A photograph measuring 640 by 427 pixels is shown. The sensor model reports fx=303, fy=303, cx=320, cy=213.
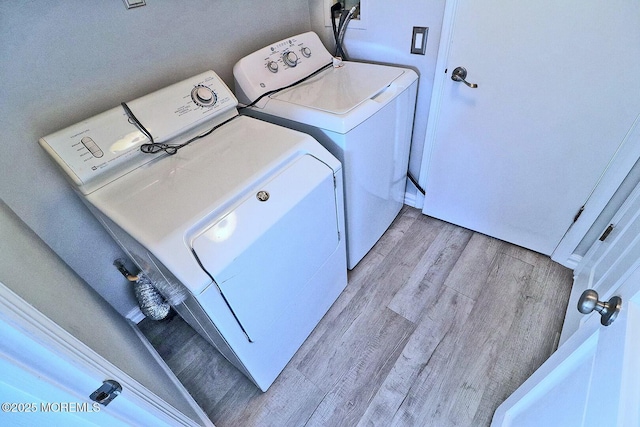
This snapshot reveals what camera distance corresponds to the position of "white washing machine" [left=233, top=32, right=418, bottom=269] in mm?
1217

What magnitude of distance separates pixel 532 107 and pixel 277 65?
116cm

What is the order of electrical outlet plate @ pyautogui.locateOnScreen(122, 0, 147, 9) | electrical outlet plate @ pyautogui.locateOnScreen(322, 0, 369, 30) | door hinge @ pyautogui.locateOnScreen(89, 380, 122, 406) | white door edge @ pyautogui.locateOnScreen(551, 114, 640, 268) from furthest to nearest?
electrical outlet plate @ pyautogui.locateOnScreen(322, 0, 369, 30), white door edge @ pyautogui.locateOnScreen(551, 114, 640, 268), electrical outlet plate @ pyautogui.locateOnScreen(122, 0, 147, 9), door hinge @ pyautogui.locateOnScreen(89, 380, 122, 406)

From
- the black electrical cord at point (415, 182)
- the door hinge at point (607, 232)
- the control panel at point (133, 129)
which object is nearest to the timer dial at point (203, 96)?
the control panel at point (133, 129)

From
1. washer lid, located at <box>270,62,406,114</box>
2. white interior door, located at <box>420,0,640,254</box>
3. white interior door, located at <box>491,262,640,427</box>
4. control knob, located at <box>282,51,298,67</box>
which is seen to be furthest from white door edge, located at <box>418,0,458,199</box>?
white interior door, located at <box>491,262,640,427</box>

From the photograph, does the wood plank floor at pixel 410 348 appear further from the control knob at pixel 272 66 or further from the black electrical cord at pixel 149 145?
the control knob at pixel 272 66

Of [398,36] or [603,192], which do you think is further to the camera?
[398,36]

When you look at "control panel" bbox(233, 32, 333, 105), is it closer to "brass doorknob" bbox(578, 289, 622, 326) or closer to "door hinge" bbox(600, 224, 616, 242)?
"brass doorknob" bbox(578, 289, 622, 326)

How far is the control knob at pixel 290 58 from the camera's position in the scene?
1489 millimetres

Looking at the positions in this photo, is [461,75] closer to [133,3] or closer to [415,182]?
[415,182]

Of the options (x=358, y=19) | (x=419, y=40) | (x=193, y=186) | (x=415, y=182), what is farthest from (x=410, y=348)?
(x=358, y=19)

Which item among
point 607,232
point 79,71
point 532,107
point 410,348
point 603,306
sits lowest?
point 410,348

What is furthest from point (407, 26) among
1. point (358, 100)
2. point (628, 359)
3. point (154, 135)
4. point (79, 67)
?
point (628, 359)

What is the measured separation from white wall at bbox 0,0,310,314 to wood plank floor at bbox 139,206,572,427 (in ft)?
2.11

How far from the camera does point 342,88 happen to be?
138cm
